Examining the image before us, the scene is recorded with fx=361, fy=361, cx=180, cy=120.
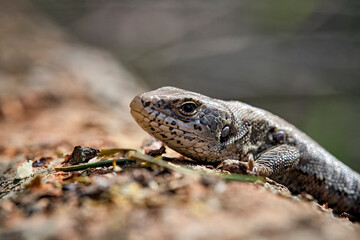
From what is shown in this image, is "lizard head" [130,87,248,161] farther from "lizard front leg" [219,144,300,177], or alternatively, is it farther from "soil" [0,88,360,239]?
"soil" [0,88,360,239]

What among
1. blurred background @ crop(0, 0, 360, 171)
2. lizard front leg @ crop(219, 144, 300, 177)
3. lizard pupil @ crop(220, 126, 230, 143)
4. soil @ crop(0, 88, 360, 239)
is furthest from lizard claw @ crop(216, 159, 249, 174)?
blurred background @ crop(0, 0, 360, 171)

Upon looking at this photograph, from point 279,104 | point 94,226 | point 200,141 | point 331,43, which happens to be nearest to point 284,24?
point 331,43

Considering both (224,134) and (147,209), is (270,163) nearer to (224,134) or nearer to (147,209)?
(224,134)

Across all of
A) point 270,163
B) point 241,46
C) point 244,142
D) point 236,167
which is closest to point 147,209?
point 236,167

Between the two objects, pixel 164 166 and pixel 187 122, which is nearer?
pixel 164 166

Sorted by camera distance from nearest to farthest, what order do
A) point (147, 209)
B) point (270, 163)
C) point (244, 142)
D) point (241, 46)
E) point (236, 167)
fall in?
point (147, 209)
point (236, 167)
point (270, 163)
point (244, 142)
point (241, 46)

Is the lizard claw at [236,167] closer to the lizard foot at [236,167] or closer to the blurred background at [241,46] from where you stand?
the lizard foot at [236,167]

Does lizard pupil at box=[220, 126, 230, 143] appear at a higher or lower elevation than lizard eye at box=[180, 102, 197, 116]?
lower
